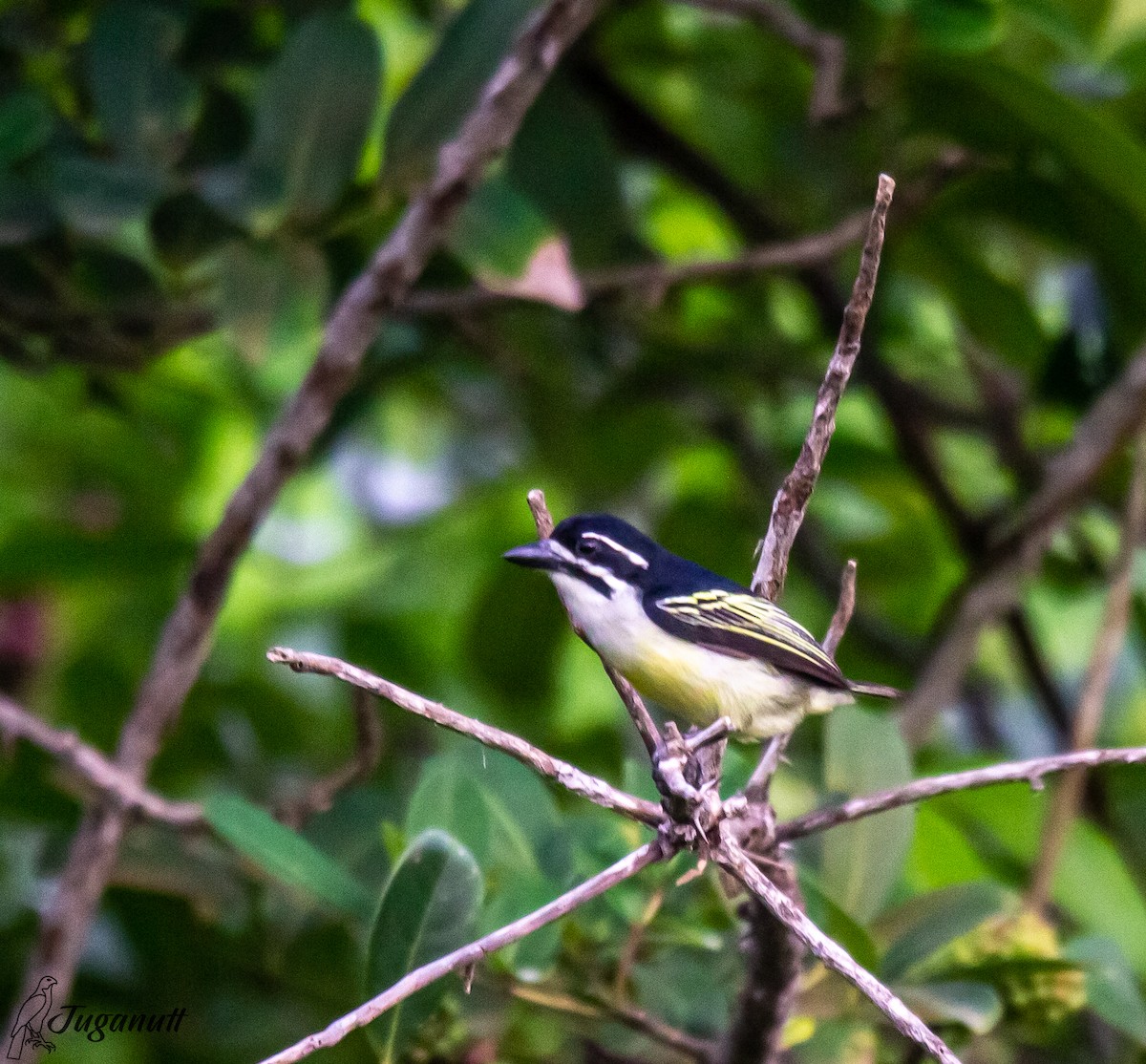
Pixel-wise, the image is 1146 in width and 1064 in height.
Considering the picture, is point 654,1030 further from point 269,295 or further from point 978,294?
point 978,294

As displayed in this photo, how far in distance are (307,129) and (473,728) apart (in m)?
1.23

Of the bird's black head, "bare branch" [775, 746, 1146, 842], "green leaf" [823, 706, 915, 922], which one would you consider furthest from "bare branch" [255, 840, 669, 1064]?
"green leaf" [823, 706, 915, 922]

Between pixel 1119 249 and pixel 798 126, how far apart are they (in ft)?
2.34

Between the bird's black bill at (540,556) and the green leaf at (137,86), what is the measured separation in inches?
35.8

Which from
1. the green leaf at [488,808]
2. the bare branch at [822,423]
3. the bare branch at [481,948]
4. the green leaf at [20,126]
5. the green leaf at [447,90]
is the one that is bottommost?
the green leaf at [488,808]

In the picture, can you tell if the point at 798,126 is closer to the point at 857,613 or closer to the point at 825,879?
the point at 857,613

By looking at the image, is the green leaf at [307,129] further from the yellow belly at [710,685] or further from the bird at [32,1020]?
the bird at [32,1020]

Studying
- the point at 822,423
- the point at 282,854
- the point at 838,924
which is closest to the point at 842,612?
the point at 822,423

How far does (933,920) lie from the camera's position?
162cm

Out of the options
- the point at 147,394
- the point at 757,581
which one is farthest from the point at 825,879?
the point at 147,394

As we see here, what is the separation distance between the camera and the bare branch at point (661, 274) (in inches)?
85.4

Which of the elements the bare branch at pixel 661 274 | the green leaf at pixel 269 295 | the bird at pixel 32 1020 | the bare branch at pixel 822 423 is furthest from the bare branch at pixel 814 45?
the bird at pixel 32 1020

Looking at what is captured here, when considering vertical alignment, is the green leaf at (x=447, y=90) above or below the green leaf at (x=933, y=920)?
above

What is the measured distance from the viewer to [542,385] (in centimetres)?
280
